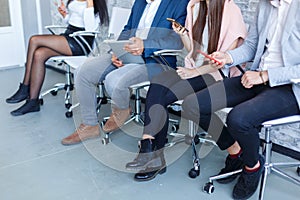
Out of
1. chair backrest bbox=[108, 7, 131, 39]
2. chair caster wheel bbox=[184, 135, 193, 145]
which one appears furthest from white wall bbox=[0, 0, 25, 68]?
chair caster wheel bbox=[184, 135, 193, 145]

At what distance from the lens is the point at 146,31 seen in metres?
2.67

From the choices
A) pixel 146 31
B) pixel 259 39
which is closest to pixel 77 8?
pixel 146 31

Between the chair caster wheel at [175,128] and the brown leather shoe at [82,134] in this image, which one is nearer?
the brown leather shoe at [82,134]

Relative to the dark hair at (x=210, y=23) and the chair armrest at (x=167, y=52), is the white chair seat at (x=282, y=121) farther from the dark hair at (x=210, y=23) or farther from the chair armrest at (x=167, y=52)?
the chair armrest at (x=167, y=52)

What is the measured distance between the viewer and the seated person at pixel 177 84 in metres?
2.21

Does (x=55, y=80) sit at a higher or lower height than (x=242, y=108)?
lower

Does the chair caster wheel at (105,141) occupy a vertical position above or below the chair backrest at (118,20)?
below

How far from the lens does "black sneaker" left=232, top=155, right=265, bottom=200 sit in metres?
1.98

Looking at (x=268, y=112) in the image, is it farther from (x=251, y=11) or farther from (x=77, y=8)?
(x=77, y=8)

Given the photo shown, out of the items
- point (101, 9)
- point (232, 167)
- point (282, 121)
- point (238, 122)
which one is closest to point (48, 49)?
point (101, 9)

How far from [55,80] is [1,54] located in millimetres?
1014

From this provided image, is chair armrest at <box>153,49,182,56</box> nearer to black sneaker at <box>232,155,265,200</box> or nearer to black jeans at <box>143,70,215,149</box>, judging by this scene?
black jeans at <box>143,70,215,149</box>

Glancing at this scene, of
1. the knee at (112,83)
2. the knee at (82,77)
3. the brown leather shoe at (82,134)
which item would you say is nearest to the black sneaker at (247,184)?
the knee at (112,83)

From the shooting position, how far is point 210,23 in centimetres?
228
